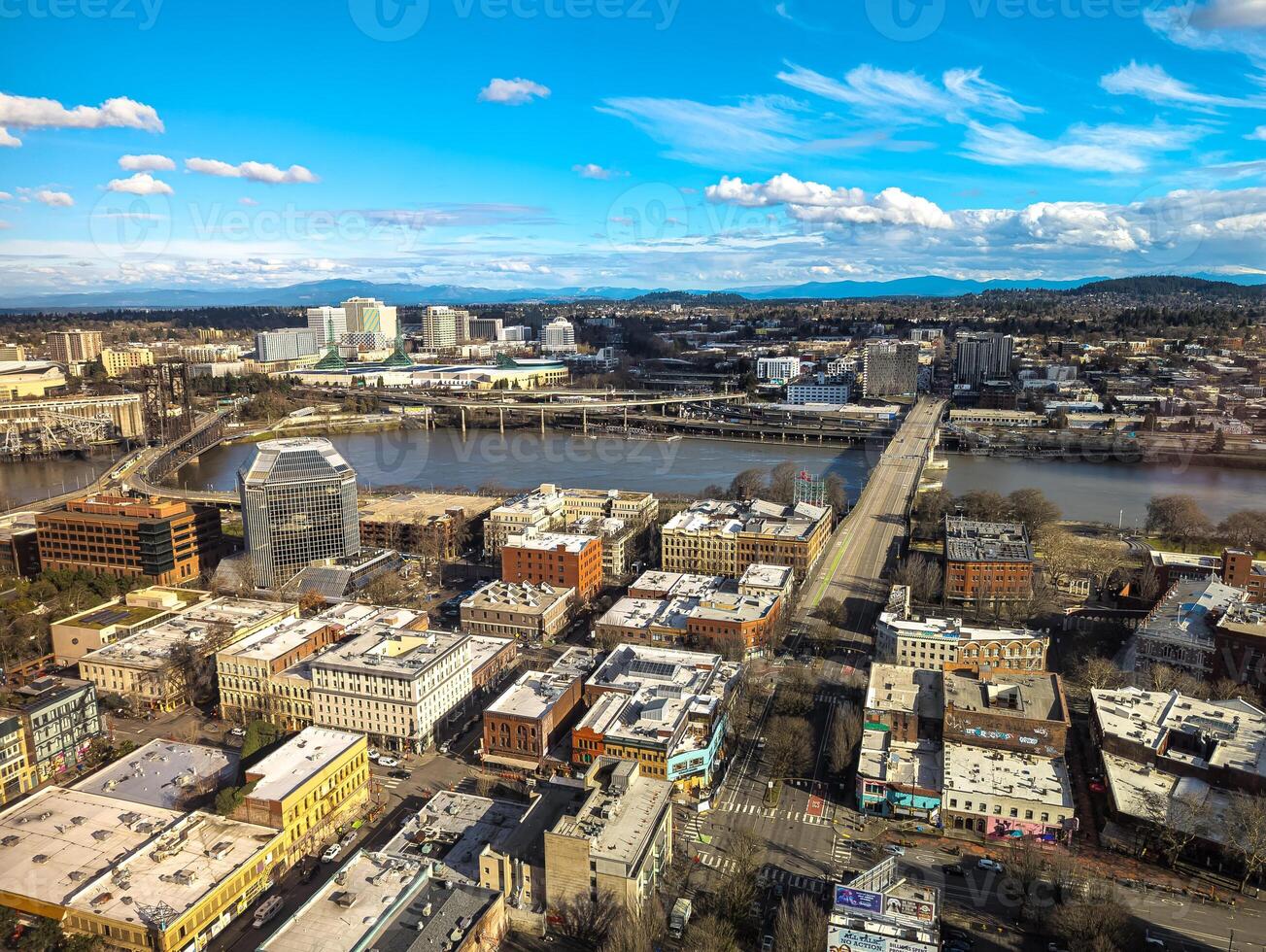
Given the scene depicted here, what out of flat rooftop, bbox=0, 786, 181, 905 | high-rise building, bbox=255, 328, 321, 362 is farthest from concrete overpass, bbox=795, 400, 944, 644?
high-rise building, bbox=255, 328, 321, 362

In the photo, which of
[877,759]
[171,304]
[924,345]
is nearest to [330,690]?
[877,759]

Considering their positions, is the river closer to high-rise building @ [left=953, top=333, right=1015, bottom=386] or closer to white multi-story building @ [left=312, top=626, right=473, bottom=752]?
white multi-story building @ [left=312, top=626, right=473, bottom=752]

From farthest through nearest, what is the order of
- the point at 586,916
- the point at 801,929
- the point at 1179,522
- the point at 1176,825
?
1. the point at 1179,522
2. the point at 1176,825
3. the point at 586,916
4. the point at 801,929

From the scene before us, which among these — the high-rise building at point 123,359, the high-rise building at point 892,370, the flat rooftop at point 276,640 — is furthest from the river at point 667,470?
the high-rise building at point 123,359

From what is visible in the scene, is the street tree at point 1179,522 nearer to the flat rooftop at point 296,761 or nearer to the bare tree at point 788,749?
the bare tree at point 788,749

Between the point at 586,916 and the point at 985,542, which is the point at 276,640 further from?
the point at 985,542

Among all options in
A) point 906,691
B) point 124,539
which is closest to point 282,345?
point 124,539

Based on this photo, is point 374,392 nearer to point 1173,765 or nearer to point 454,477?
point 454,477
